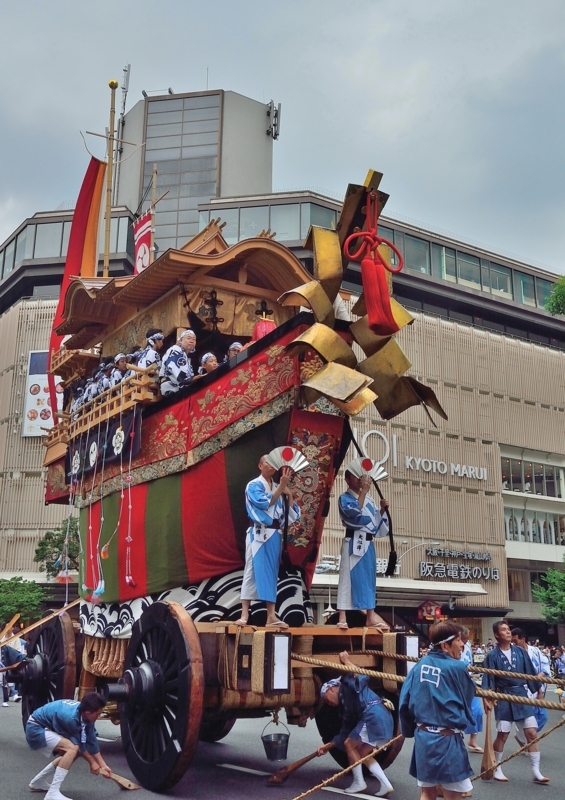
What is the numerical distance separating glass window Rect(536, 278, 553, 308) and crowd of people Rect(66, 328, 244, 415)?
39.3 m

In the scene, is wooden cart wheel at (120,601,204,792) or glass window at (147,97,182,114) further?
glass window at (147,97,182,114)

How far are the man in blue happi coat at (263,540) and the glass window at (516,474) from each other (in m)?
35.7

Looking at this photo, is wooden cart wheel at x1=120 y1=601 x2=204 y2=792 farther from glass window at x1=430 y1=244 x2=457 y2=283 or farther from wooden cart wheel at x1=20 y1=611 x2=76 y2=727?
glass window at x1=430 y1=244 x2=457 y2=283

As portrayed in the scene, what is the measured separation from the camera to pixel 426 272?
42250 millimetres

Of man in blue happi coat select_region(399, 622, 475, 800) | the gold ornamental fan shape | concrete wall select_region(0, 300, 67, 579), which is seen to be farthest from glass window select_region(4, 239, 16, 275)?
man in blue happi coat select_region(399, 622, 475, 800)

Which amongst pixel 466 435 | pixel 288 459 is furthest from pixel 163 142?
pixel 288 459

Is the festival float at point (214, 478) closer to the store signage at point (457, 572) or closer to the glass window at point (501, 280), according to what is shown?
the store signage at point (457, 572)

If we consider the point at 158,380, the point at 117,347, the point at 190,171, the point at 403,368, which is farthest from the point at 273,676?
the point at 190,171

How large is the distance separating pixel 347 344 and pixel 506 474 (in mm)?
35431

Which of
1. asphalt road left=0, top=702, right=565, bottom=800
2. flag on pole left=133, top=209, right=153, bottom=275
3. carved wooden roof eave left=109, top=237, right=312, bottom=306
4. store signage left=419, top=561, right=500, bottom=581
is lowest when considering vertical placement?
asphalt road left=0, top=702, right=565, bottom=800

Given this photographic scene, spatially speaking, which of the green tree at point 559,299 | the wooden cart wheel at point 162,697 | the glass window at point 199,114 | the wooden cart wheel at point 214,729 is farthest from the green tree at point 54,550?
the glass window at point 199,114

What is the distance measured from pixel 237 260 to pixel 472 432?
31592mm

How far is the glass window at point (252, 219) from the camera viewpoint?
129 ft

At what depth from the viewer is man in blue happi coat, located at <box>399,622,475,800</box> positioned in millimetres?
4711
